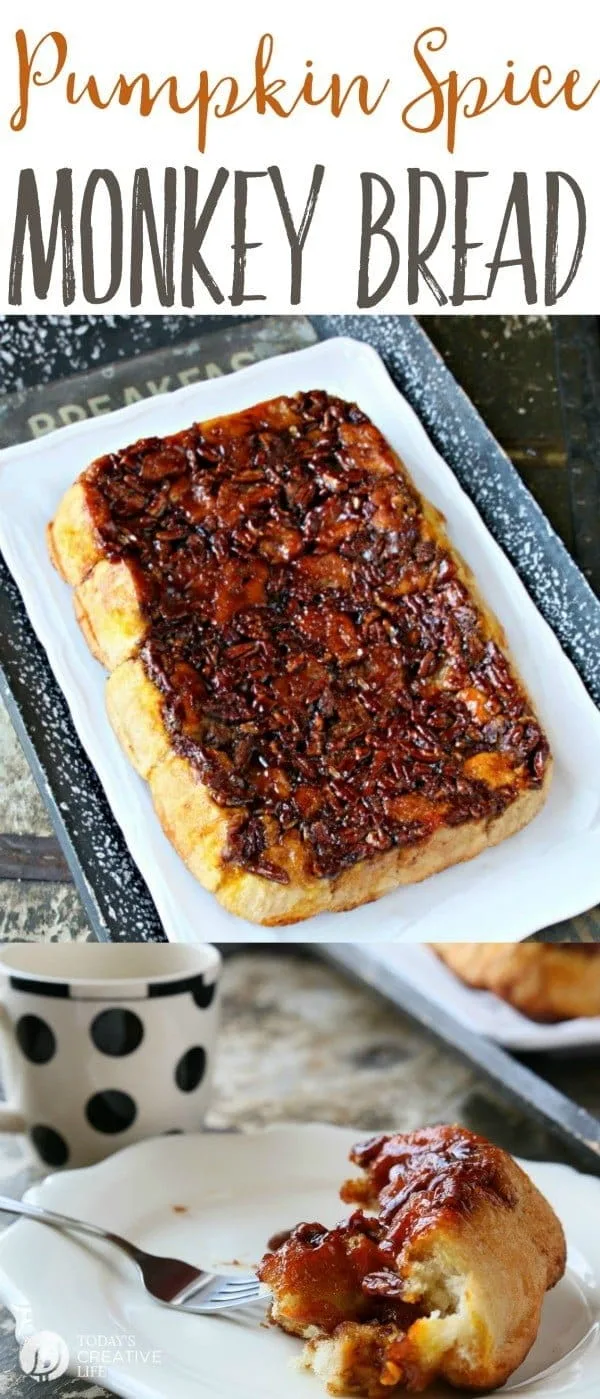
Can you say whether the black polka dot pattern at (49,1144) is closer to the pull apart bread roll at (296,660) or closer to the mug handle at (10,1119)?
the mug handle at (10,1119)

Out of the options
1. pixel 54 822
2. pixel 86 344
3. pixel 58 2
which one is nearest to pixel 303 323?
pixel 86 344

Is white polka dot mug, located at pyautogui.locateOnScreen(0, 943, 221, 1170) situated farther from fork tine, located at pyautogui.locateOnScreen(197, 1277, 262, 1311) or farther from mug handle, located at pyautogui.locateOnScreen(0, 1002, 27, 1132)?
fork tine, located at pyautogui.locateOnScreen(197, 1277, 262, 1311)

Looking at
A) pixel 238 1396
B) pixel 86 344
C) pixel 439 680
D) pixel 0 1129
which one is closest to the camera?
pixel 238 1396

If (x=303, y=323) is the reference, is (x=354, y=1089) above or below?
below

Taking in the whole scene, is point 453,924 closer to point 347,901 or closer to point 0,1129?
point 347,901

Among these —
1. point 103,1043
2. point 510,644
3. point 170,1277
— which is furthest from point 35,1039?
point 510,644

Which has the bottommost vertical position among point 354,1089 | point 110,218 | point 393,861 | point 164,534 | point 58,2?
point 354,1089

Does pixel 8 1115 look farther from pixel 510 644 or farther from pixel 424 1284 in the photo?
pixel 510 644

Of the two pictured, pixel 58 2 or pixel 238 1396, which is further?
pixel 58 2
